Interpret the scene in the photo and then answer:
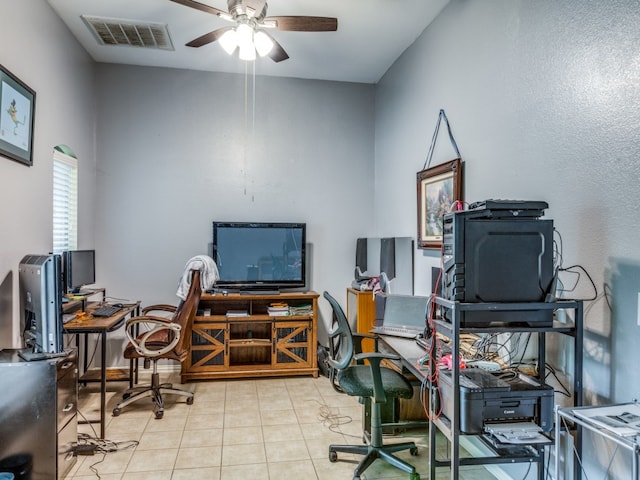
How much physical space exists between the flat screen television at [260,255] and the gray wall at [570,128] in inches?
66.7

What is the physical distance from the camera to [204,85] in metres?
4.50

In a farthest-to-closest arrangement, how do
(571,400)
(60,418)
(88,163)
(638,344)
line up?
(88,163) → (60,418) → (571,400) → (638,344)

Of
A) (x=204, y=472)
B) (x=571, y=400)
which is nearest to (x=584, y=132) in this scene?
(x=571, y=400)

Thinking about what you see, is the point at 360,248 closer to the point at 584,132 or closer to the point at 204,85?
the point at 204,85

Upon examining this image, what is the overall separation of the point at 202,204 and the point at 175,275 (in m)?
0.78

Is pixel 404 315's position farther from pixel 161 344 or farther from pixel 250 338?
pixel 161 344

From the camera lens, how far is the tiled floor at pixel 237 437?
2.54m

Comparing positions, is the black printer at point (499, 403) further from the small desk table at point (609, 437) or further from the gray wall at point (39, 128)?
the gray wall at point (39, 128)

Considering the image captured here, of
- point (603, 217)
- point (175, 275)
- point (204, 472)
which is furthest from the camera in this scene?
point (175, 275)

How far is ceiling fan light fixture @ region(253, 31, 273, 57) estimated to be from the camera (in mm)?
2971

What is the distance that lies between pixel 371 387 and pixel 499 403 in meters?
0.92

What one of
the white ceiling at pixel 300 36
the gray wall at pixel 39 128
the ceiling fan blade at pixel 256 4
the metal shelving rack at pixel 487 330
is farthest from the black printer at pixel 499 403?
the white ceiling at pixel 300 36

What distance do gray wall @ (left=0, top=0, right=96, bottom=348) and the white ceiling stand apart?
11.2 inches

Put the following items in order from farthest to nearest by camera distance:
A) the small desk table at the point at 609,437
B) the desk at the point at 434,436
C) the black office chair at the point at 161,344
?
the black office chair at the point at 161,344 < the desk at the point at 434,436 < the small desk table at the point at 609,437
